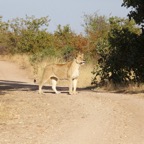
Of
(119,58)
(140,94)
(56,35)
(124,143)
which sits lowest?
(124,143)

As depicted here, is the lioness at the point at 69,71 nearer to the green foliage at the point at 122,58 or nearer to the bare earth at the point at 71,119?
the bare earth at the point at 71,119

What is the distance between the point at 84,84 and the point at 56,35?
25.0 metres

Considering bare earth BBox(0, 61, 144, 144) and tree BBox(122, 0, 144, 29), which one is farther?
tree BBox(122, 0, 144, 29)

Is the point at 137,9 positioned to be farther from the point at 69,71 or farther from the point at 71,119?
the point at 71,119

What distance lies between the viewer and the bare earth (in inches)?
388

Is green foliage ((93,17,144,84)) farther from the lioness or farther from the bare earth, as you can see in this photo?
the lioness

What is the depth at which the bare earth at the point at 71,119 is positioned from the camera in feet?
32.4

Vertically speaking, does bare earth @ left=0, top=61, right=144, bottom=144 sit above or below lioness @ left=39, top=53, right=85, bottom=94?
below

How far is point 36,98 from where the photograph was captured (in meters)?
16.3

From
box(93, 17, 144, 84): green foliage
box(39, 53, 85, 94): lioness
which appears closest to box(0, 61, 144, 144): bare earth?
box(39, 53, 85, 94): lioness

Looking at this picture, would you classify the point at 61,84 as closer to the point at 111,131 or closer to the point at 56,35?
the point at 111,131

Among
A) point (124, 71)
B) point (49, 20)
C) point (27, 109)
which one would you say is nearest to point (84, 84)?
point (124, 71)

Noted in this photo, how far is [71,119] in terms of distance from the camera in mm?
12219

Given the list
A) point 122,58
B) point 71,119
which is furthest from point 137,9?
point 71,119
